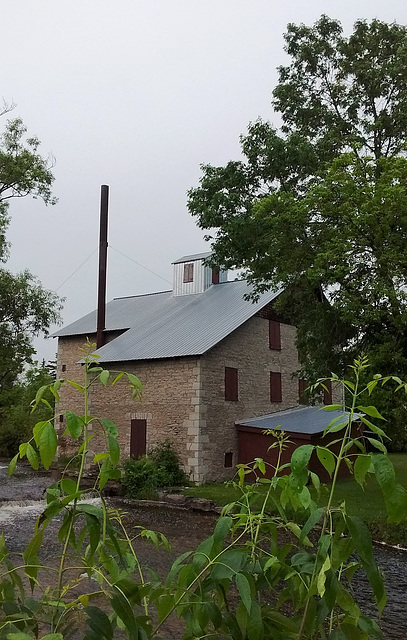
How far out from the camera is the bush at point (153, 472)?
18.0 meters

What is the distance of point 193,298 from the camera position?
85.8ft

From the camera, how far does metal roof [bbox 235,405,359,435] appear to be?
63.4 ft

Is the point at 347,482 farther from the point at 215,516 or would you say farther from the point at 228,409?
the point at 215,516

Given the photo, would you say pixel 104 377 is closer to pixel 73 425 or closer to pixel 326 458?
pixel 73 425

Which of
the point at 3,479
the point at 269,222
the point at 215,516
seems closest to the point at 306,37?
the point at 269,222

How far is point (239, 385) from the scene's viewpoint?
2158 cm

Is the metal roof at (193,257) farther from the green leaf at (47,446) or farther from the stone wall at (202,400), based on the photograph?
the green leaf at (47,446)

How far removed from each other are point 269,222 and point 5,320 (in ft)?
56.7

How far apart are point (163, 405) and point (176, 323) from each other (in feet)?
13.6

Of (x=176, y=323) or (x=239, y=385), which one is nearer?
(x=239, y=385)

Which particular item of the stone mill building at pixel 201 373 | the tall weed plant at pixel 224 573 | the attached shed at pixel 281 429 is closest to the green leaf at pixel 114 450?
the tall weed plant at pixel 224 573

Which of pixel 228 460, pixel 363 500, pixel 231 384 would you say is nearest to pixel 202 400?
pixel 231 384

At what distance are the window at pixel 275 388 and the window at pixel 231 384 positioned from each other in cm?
240

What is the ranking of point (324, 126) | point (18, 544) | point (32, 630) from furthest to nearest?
point (324, 126)
point (18, 544)
point (32, 630)
